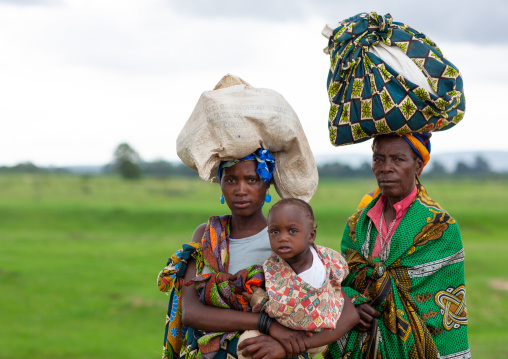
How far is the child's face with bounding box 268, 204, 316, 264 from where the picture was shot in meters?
2.73

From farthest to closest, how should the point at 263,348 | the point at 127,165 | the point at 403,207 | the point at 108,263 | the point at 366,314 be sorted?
the point at 127,165, the point at 108,263, the point at 403,207, the point at 366,314, the point at 263,348

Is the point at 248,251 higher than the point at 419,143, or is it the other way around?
the point at 419,143

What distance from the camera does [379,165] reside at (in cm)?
316

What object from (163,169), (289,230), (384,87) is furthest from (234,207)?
(163,169)

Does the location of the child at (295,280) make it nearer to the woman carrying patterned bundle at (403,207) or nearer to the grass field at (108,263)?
the woman carrying patterned bundle at (403,207)

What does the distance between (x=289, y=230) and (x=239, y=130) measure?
1.89 feet

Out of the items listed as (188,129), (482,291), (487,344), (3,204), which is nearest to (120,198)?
(3,204)

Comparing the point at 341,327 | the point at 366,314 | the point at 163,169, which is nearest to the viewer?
the point at 341,327

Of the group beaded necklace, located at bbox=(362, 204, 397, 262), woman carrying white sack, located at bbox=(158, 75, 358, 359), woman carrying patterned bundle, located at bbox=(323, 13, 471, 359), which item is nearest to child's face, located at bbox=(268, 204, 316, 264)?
woman carrying white sack, located at bbox=(158, 75, 358, 359)

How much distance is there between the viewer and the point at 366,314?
307cm

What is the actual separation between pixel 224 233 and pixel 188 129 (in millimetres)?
569

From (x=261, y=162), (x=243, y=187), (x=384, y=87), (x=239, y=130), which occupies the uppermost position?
(x=384, y=87)

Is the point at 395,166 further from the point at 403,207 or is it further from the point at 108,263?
the point at 108,263

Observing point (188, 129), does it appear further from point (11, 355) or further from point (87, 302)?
point (87, 302)
